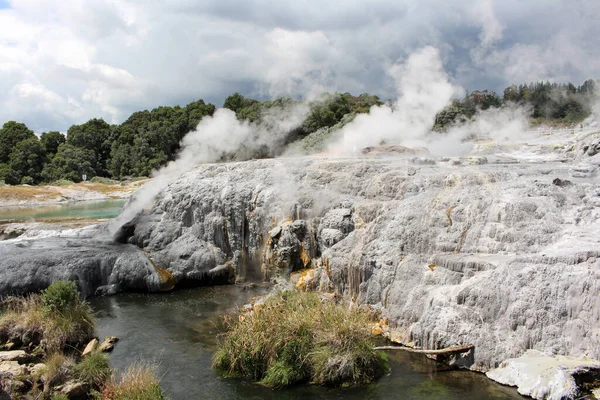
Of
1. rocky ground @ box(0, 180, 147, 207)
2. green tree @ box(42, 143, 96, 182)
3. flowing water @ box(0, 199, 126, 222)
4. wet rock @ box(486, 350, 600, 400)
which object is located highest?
green tree @ box(42, 143, 96, 182)

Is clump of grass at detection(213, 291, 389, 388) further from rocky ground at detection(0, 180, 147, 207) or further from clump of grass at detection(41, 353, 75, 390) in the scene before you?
rocky ground at detection(0, 180, 147, 207)

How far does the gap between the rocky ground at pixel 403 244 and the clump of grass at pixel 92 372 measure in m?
6.70

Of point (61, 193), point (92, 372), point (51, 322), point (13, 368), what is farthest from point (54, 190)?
point (92, 372)

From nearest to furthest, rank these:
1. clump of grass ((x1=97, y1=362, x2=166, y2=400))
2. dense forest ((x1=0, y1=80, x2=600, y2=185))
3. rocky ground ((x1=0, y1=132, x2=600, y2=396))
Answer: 1. clump of grass ((x1=97, y1=362, x2=166, y2=400))
2. rocky ground ((x1=0, y1=132, x2=600, y2=396))
3. dense forest ((x1=0, y1=80, x2=600, y2=185))

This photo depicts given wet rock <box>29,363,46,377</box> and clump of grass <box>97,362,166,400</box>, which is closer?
clump of grass <box>97,362,166,400</box>

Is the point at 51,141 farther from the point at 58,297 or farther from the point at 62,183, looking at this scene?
the point at 58,297

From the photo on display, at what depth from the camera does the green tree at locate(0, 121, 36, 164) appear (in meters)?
63.5

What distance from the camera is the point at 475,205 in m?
13.5

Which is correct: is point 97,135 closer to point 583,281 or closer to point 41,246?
point 41,246

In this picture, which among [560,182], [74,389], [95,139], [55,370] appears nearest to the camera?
[74,389]

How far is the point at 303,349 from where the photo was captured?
33.1 feet

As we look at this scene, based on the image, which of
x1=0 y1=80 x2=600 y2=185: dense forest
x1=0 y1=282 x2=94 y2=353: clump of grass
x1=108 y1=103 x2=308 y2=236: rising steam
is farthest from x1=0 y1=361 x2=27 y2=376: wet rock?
x1=0 y1=80 x2=600 y2=185: dense forest

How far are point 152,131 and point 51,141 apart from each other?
17.9 meters

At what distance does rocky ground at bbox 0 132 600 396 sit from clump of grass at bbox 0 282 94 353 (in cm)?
417
